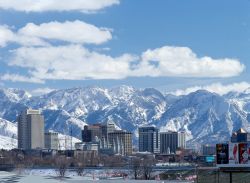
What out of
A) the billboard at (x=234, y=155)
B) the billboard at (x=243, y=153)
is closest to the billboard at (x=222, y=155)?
the billboard at (x=234, y=155)

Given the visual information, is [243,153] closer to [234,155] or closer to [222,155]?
A: [234,155]

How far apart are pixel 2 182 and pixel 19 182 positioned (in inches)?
112

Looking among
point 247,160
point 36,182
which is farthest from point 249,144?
point 36,182

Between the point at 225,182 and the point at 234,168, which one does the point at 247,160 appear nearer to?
the point at 234,168

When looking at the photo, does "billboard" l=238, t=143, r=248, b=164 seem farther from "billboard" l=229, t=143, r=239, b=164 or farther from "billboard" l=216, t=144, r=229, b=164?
"billboard" l=216, t=144, r=229, b=164

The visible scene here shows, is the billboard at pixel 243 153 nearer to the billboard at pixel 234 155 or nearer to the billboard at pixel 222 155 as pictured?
the billboard at pixel 234 155

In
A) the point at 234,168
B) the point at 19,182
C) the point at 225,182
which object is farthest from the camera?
the point at 225,182

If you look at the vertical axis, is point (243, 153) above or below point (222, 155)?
above

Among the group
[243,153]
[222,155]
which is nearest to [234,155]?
[243,153]

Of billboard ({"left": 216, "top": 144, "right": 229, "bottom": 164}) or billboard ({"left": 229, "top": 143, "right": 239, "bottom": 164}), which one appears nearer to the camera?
billboard ({"left": 229, "top": 143, "right": 239, "bottom": 164})

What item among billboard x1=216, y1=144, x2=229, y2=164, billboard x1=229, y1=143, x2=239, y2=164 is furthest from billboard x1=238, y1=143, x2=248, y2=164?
billboard x1=216, y1=144, x2=229, y2=164

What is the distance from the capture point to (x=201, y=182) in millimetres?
125812

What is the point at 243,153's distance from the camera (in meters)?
89.2

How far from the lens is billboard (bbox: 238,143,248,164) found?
88750mm
